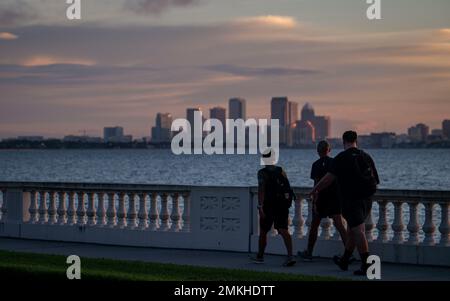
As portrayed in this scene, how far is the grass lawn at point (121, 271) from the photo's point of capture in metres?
12.4

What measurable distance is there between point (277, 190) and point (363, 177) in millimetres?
1591

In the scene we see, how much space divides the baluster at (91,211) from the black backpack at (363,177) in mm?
6571

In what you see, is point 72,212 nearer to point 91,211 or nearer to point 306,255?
point 91,211

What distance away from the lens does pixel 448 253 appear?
50.4 feet

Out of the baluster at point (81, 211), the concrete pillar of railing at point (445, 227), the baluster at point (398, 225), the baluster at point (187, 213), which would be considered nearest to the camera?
the concrete pillar of railing at point (445, 227)

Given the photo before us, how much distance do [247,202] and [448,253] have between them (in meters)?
3.75

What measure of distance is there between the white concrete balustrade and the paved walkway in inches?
10.9

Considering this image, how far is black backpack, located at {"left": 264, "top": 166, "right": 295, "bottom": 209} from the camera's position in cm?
1543

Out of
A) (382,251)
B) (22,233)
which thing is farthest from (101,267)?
(22,233)

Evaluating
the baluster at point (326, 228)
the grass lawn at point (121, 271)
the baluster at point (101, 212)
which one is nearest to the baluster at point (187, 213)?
the baluster at point (101, 212)

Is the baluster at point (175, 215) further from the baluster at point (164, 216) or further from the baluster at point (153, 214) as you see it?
the baluster at point (153, 214)

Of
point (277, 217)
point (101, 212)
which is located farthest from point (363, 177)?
point (101, 212)

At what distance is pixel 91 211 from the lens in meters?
19.3

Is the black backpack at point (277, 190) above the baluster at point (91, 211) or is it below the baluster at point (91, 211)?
above
